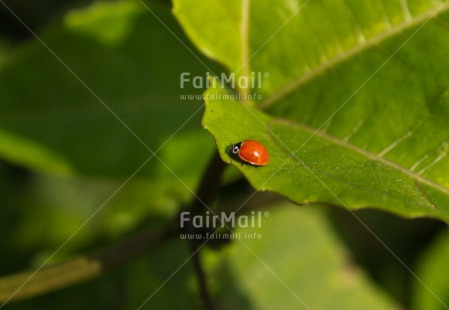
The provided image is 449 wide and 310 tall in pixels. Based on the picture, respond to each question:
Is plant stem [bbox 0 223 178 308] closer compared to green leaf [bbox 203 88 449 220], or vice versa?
green leaf [bbox 203 88 449 220]

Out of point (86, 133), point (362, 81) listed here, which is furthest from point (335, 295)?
point (362, 81)

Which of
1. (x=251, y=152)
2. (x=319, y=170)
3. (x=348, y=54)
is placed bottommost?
(x=319, y=170)

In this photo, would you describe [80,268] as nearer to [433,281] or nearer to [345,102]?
[345,102]

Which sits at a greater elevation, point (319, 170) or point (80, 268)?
point (80, 268)

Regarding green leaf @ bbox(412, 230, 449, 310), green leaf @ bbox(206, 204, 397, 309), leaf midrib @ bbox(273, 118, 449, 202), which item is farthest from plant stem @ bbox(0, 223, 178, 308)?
green leaf @ bbox(412, 230, 449, 310)

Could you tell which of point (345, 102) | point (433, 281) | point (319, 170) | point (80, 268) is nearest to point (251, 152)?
point (319, 170)

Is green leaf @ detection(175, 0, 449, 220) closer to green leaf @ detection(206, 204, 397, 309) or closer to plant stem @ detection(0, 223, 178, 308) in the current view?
plant stem @ detection(0, 223, 178, 308)

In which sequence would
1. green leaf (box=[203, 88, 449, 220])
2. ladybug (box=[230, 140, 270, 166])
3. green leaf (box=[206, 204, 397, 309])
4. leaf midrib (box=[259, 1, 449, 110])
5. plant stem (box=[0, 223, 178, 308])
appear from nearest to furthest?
1. green leaf (box=[203, 88, 449, 220])
2. ladybug (box=[230, 140, 270, 166])
3. leaf midrib (box=[259, 1, 449, 110])
4. plant stem (box=[0, 223, 178, 308])
5. green leaf (box=[206, 204, 397, 309])

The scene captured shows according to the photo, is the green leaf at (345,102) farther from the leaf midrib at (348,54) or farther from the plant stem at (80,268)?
the plant stem at (80,268)
